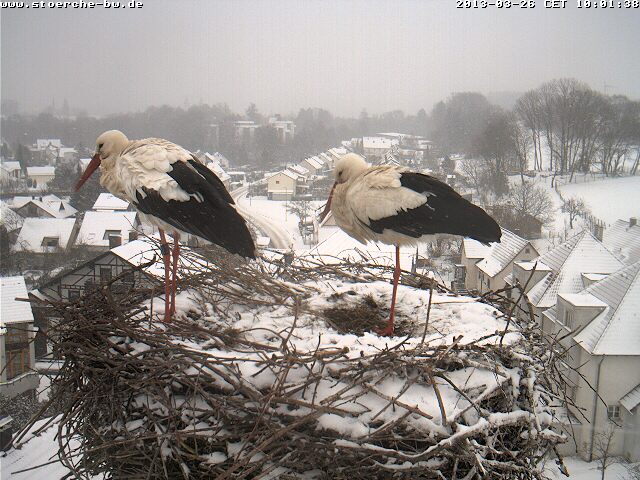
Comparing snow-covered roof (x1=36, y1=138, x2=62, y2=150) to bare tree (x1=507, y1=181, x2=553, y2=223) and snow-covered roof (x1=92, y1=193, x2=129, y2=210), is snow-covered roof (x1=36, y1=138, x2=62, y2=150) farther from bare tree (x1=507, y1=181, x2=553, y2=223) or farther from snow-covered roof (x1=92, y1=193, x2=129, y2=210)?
bare tree (x1=507, y1=181, x2=553, y2=223)

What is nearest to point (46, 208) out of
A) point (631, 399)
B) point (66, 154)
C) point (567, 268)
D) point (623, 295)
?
point (66, 154)

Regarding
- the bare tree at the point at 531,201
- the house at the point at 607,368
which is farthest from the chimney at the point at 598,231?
the house at the point at 607,368

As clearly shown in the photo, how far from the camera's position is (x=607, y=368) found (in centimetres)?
514

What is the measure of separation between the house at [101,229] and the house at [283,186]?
1.95 meters

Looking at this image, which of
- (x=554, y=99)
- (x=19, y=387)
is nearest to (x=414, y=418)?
(x=19, y=387)

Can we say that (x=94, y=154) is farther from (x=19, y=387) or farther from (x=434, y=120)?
(x=434, y=120)

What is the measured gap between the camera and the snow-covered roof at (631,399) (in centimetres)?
496

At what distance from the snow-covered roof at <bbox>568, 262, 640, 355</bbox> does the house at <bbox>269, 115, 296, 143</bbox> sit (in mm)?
5894

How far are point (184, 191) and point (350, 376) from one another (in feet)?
2.74

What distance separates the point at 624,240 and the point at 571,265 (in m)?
1.44

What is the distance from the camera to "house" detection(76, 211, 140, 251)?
25.8 feet

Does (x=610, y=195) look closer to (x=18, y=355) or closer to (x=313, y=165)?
(x=313, y=165)

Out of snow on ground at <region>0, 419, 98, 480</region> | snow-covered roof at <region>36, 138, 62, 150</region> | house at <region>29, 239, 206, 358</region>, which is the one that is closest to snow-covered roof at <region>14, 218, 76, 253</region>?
snow-covered roof at <region>36, 138, 62, 150</region>

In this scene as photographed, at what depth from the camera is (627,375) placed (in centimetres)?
511
